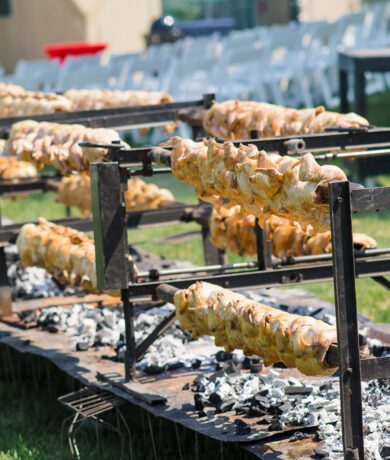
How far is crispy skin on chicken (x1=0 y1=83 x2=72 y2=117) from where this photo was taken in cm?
870

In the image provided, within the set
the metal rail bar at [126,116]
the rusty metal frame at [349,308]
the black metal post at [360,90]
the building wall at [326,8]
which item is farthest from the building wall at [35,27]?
the rusty metal frame at [349,308]

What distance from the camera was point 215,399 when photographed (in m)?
5.37

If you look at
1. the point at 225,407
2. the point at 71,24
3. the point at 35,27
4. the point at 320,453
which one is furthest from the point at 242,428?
the point at 35,27

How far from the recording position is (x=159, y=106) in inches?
304

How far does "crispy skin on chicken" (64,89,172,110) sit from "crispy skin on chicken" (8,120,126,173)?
1232 millimetres

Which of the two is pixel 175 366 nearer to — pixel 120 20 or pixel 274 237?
pixel 274 237

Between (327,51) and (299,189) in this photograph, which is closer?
(299,189)

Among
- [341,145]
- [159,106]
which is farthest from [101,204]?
[159,106]

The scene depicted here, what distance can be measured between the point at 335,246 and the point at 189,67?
15.1 meters

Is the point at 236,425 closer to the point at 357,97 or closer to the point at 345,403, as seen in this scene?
the point at 345,403

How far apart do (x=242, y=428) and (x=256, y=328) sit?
416mm

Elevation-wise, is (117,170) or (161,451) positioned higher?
(117,170)

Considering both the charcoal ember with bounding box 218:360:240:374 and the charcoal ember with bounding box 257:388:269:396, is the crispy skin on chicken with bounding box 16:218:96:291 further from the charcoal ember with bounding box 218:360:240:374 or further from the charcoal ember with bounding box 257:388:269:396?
the charcoal ember with bounding box 257:388:269:396

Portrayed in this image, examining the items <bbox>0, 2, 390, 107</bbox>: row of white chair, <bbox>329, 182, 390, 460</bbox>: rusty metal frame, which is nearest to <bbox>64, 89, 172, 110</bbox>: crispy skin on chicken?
<bbox>329, 182, 390, 460</bbox>: rusty metal frame
